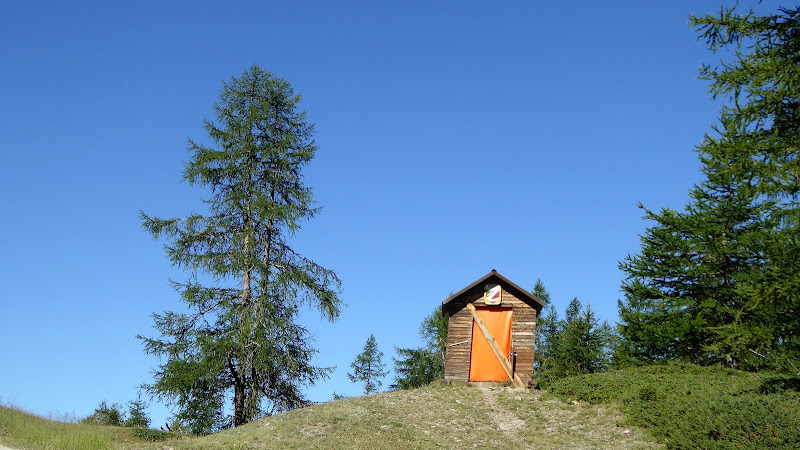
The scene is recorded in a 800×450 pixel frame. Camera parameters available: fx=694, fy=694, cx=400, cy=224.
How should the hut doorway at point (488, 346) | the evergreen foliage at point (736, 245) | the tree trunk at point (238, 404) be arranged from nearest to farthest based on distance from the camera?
the evergreen foliage at point (736, 245), the tree trunk at point (238, 404), the hut doorway at point (488, 346)

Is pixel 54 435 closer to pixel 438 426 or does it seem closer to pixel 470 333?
pixel 438 426

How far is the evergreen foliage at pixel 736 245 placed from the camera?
54.8 feet

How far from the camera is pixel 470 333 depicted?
1120 inches

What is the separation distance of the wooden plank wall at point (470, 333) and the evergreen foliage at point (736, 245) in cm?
594

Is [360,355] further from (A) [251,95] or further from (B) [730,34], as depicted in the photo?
(B) [730,34]

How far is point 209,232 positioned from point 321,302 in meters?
5.13

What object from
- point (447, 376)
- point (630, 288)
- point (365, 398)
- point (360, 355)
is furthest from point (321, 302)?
point (360, 355)

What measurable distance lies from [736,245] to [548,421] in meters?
13.2

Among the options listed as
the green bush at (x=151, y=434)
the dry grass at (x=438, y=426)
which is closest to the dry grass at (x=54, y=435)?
the green bush at (x=151, y=434)

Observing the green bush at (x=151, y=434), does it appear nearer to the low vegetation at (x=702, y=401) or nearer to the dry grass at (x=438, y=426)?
the dry grass at (x=438, y=426)

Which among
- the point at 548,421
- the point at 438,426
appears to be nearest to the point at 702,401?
the point at 548,421

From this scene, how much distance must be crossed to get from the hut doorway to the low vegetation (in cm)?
286

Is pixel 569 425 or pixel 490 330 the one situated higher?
pixel 490 330

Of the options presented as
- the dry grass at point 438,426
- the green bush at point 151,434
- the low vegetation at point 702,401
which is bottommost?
the green bush at point 151,434
